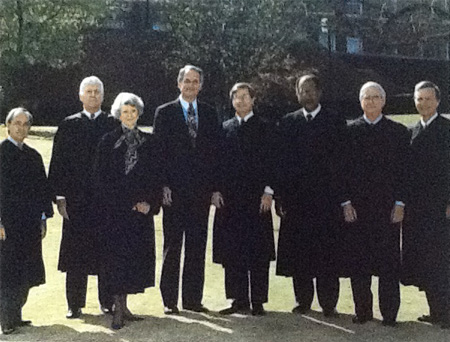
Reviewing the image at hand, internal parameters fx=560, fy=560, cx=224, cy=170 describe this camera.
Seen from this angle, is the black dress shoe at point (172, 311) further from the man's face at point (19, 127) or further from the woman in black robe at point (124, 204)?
the man's face at point (19, 127)

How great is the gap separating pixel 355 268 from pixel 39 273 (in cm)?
184

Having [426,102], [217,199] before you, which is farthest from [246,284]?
[426,102]

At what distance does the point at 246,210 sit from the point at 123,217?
0.77m

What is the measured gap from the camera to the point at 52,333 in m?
3.11

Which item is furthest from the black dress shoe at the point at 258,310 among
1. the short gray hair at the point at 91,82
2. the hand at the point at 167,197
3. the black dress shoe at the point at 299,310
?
the short gray hair at the point at 91,82

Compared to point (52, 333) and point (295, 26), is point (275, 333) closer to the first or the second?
point (52, 333)

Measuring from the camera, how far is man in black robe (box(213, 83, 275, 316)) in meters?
3.42

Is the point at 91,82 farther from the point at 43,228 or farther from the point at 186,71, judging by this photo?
the point at 43,228

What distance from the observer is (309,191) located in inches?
133

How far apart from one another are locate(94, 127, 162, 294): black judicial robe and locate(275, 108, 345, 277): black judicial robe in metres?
0.83

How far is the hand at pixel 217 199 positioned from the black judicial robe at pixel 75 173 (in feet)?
2.35

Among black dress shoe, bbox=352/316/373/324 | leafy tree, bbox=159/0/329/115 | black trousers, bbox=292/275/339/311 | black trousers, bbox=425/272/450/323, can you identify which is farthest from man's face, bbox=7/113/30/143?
black trousers, bbox=425/272/450/323

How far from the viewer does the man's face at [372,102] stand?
10.3 feet

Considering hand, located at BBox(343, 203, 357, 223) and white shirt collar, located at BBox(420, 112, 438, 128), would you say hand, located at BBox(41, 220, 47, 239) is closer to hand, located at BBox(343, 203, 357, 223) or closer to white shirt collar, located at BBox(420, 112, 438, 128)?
hand, located at BBox(343, 203, 357, 223)
